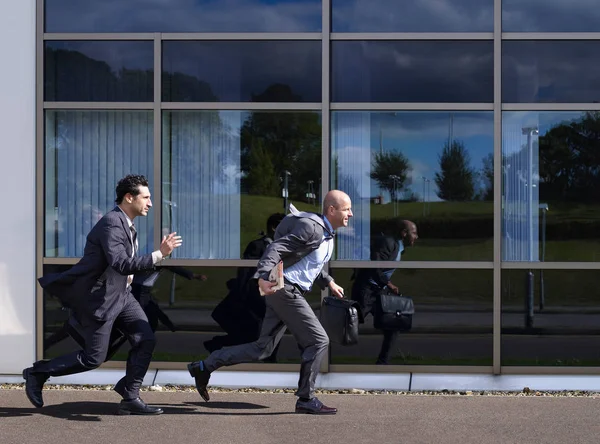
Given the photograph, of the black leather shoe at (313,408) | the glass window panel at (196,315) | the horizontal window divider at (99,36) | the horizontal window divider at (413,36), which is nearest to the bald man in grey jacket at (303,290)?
the black leather shoe at (313,408)

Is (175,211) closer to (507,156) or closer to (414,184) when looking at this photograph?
(414,184)

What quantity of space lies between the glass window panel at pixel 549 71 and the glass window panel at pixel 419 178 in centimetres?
40

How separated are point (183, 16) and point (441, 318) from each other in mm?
3417

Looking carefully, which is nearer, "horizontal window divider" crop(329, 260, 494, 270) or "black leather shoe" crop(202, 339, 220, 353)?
"horizontal window divider" crop(329, 260, 494, 270)

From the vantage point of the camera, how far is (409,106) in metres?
10.4

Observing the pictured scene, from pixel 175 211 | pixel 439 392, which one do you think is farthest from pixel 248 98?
pixel 439 392

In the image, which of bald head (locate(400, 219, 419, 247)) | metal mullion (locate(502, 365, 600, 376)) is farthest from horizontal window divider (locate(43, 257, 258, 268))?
metal mullion (locate(502, 365, 600, 376))

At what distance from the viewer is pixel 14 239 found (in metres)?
10.4

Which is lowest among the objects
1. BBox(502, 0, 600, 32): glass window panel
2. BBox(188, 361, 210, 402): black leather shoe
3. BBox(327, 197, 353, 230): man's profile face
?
BBox(188, 361, 210, 402): black leather shoe

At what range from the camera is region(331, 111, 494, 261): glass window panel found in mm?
10359

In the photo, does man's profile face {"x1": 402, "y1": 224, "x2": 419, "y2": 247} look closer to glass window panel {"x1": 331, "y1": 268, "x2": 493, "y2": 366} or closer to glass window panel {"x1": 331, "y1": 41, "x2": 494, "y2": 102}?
glass window panel {"x1": 331, "y1": 268, "x2": 493, "y2": 366}

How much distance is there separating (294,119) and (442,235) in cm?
161

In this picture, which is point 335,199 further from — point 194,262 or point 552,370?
point 552,370

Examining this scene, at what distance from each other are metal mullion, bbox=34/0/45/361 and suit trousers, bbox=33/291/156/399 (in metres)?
1.77
